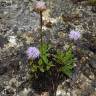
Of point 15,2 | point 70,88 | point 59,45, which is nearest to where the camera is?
point 70,88

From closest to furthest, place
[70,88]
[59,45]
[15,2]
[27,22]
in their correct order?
1. [70,88]
2. [59,45]
3. [27,22]
4. [15,2]

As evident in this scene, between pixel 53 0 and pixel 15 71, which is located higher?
pixel 53 0

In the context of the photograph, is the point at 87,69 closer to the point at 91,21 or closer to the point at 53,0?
the point at 91,21

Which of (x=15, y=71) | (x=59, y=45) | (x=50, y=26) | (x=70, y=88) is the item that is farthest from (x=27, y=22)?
(x=70, y=88)

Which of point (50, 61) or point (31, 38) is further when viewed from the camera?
point (31, 38)

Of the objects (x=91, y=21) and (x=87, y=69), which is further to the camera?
(x=91, y=21)

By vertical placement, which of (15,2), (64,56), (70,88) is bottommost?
(70,88)

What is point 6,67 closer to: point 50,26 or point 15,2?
point 50,26

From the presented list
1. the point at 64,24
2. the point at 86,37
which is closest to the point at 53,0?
the point at 64,24

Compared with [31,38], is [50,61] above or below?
below
